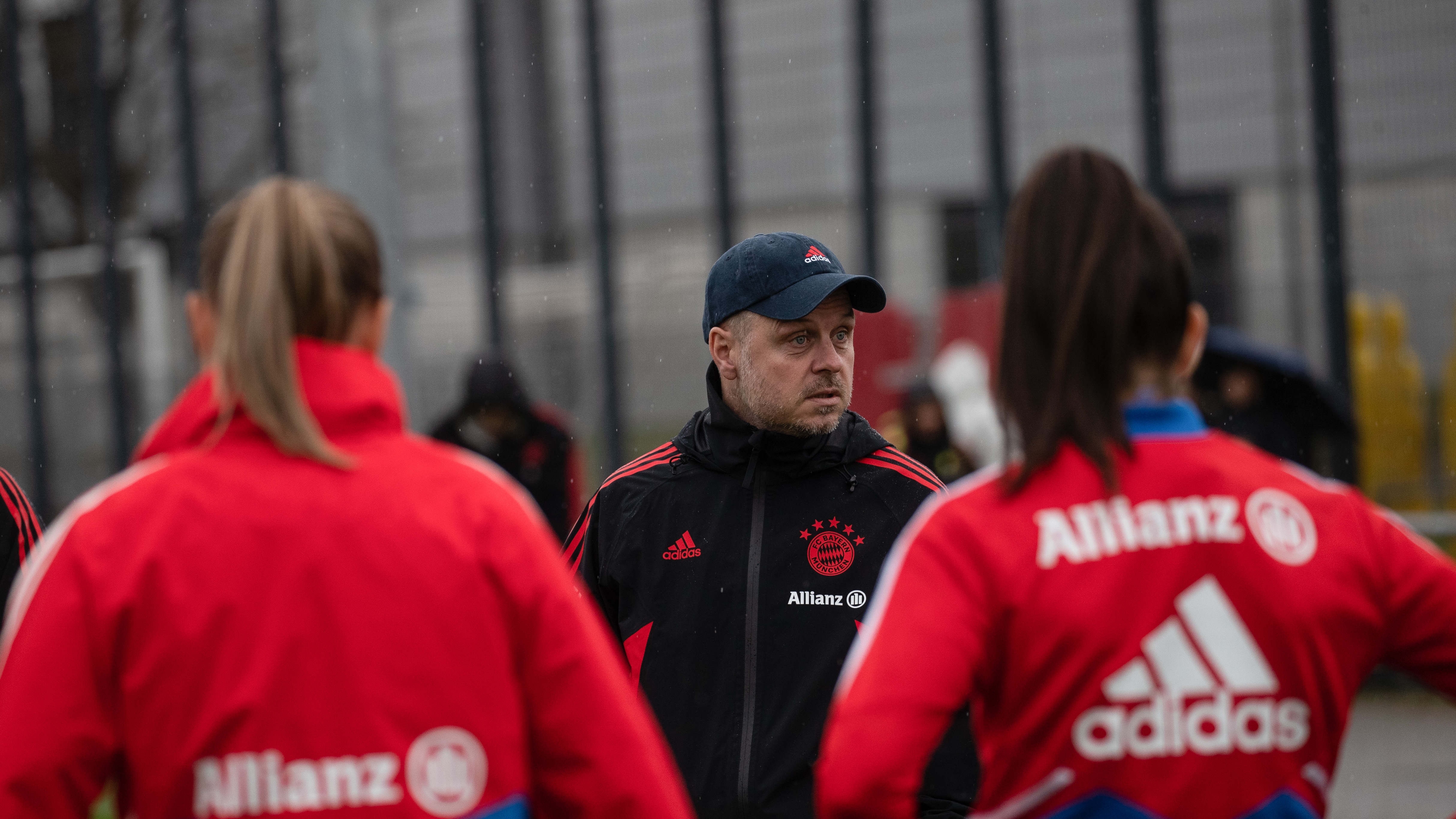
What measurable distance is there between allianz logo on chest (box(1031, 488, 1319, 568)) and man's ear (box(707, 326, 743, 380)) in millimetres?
1498

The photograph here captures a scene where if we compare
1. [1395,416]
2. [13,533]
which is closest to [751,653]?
[13,533]

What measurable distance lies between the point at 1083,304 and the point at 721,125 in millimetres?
6020

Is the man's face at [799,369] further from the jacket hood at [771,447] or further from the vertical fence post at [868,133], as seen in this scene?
the vertical fence post at [868,133]

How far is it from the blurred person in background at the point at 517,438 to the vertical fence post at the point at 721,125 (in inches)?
52.4

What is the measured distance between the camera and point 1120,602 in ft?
5.51

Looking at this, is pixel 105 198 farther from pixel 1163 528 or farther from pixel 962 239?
pixel 1163 528

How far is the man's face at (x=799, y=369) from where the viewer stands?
119 inches

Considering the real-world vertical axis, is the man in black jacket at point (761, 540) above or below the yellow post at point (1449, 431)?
above

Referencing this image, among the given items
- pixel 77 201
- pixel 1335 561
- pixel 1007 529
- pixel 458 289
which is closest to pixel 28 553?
pixel 1007 529

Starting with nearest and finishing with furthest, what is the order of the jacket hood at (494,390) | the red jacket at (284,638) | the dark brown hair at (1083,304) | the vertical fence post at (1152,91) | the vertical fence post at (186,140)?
the red jacket at (284,638) < the dark brown hair at (1083,304) < the vertical fence post at (1152,91) < the jacket hood at (494,390) < the vertical fence post at (186,140)

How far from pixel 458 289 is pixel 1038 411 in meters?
6.80

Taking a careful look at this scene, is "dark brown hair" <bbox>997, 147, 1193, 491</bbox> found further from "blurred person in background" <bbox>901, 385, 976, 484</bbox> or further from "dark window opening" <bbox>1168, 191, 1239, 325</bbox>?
"dark window opening" <bbox>1168, 191, 1239, 325</bbox>

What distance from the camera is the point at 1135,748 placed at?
1.68 m

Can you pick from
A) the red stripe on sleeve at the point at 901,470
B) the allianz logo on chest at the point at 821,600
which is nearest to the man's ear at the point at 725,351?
the red stripe on sleeve at the point at 901,470
